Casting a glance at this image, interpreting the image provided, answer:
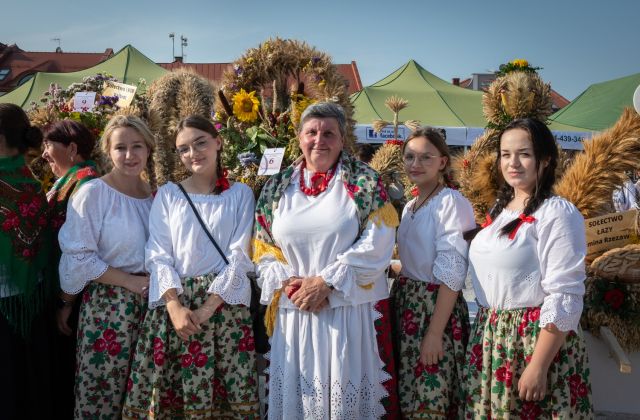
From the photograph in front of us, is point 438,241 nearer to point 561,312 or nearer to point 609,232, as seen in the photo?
point 561,312

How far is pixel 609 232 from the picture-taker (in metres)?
3.08

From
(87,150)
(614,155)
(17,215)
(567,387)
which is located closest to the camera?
(567,387)

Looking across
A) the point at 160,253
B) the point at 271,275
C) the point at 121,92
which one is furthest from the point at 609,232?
the point at 121,92

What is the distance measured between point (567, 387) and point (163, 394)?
1.68 m

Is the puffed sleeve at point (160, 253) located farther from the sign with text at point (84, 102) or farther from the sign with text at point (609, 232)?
the sign with text at point (609, 232)

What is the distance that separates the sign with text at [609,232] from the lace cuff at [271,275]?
5.51ft

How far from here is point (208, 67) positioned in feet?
82.0

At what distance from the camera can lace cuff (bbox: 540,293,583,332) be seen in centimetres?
212

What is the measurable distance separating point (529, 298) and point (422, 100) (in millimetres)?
11995

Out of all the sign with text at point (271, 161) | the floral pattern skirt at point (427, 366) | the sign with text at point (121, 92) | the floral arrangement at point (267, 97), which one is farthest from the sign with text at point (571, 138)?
the floral pattern skirt at point (427, 366)

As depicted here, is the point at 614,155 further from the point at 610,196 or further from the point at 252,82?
the point at 252,82

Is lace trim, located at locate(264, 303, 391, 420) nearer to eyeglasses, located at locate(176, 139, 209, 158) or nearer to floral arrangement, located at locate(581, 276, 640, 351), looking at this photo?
eyeglasses, located at locate(176, 139, 209, 158)

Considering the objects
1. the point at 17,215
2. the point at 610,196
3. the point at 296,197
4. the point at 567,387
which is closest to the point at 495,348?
the point at 567,387

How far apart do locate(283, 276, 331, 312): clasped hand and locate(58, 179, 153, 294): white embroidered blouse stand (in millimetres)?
807
